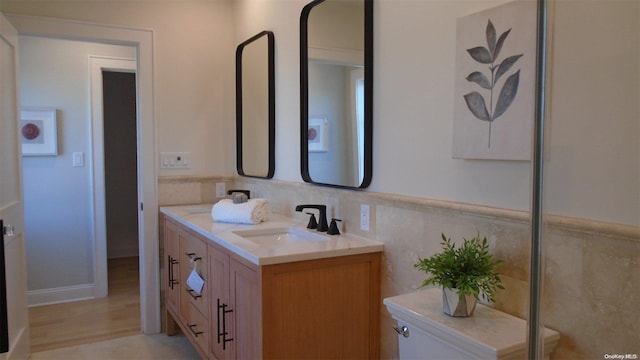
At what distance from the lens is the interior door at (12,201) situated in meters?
2.51

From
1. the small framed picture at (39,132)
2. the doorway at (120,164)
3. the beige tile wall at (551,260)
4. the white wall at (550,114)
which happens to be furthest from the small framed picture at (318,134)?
the doorway at (120,164)

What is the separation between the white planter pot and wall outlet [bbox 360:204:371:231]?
0.69 metres

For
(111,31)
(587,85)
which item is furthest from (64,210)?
(587,85)

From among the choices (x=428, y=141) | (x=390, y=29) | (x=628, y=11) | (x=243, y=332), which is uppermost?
(x=390, y=29)

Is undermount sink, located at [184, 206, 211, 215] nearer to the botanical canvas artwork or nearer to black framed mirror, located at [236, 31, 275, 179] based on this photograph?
black framed mirror, located at [236, 31, 275, 179]

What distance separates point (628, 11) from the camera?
1059mm

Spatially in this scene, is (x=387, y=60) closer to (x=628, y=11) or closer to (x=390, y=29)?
(x=390, y=29)

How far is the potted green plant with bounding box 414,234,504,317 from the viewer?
4.41 ft

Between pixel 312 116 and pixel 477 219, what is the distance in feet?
3.78

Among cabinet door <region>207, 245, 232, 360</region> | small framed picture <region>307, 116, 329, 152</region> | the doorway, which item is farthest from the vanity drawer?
the doorway

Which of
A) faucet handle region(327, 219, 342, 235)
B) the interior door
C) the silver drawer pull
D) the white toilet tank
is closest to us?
the white toilet tank

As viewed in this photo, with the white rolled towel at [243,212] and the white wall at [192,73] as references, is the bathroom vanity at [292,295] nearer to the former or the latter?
the white rolled towel at [243,212]

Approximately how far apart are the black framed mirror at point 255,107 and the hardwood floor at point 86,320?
55.0 inches

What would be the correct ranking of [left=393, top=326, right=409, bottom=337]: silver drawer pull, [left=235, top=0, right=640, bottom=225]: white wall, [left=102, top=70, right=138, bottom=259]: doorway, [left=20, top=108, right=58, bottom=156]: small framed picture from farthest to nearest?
[left=102, top=70, right=138, bottom=259]: doorway < [left=20, top=108, right=58, bottom=156]: small framed picture < [left=393, top=326, right=409, bottom=337]: silver drawer pull < [left=235, top=0, right=640, bottom=225]: white wall
